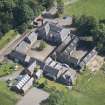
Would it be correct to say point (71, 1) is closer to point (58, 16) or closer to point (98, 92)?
point (58, 16)

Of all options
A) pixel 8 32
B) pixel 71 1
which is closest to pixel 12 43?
pixel 8 32

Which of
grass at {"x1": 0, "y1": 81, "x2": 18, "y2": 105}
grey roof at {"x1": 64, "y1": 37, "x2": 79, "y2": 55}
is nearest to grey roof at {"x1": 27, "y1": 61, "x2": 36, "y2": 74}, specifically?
grass at {"x1": 0, "y1": 81, "x2": 18, "y2": 105}

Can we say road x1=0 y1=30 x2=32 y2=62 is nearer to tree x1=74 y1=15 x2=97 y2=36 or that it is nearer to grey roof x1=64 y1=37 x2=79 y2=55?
grey roof x1=64 y1=37 x2=79 y2=55

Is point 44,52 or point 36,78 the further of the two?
point 44,52

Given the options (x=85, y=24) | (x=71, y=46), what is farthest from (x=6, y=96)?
(x=85, y=24)

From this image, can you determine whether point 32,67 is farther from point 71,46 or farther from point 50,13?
point 50,13

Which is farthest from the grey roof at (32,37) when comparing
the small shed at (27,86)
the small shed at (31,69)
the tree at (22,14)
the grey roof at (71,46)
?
the small shed at (27,86)
